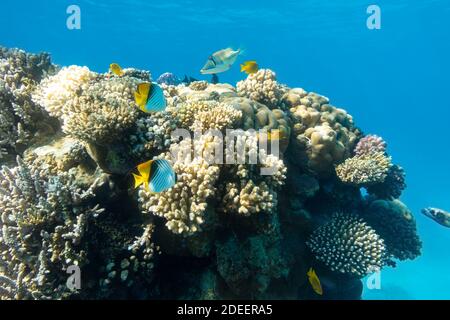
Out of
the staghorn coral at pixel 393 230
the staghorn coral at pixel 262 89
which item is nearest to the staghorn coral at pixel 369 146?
the staghorn coral at pixel 393 230

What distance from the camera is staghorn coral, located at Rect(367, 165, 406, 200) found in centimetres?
795

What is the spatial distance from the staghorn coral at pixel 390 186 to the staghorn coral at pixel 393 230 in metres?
0.23

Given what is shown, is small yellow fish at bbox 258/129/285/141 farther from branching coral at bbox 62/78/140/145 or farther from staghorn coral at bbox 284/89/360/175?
branching coral at bbox 62/78/140/145

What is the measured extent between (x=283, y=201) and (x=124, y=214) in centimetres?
268

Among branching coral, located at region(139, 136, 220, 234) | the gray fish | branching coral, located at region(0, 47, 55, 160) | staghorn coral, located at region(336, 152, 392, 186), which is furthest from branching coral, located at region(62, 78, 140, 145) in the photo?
the gray fish

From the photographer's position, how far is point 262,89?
22.2 feet

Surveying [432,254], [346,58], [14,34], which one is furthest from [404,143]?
[14,34]

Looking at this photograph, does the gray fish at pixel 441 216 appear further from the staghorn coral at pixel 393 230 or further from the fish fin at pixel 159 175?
the fish fin at pixel 159 175

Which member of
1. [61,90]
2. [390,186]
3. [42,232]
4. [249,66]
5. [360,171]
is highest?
[249,66]

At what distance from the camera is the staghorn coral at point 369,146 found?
725 cm

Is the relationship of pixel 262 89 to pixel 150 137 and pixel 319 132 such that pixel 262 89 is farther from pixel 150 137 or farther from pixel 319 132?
pixel 150 137

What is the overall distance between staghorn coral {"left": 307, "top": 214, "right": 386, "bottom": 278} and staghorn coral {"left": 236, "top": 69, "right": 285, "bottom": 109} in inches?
102

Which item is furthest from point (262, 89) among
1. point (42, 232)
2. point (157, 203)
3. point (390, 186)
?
point (42, 232)

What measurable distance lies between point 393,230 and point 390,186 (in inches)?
39.0
